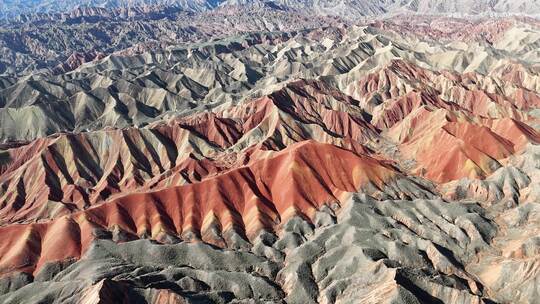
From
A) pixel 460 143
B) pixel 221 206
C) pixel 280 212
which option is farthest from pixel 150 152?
pixel 460 143

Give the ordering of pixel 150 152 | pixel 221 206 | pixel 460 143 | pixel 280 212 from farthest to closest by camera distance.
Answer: pixel 150 152 → pixel 460 143 → pixel 280 212 → pixel 221 206

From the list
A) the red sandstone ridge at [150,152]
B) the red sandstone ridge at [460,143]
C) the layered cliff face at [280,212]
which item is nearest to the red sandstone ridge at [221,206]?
the layered cliff face at [280,212]

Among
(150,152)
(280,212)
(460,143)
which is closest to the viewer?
(280,212)

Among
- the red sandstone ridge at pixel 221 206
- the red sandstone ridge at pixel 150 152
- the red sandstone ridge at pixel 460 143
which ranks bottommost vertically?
the red sandstone ridge at pixel 150 152

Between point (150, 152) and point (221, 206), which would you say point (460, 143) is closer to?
point (221, 206)

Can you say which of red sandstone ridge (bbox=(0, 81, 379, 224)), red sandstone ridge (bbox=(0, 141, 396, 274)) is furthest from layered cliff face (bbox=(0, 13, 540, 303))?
red sandstone ridge (bbox=(0, 81, 379, 224))

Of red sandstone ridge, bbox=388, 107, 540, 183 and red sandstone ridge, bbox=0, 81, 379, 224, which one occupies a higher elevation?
red sandstone ridge, bbox=388, 107, 540, 183

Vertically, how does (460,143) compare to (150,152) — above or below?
above

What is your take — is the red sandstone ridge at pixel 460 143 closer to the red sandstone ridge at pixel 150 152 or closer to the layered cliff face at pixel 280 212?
the layered cliff face at pixel 280 212

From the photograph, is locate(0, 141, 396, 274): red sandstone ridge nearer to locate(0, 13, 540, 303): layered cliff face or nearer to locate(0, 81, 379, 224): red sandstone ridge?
locate(0, 13, 540, 303): layered cliff face
